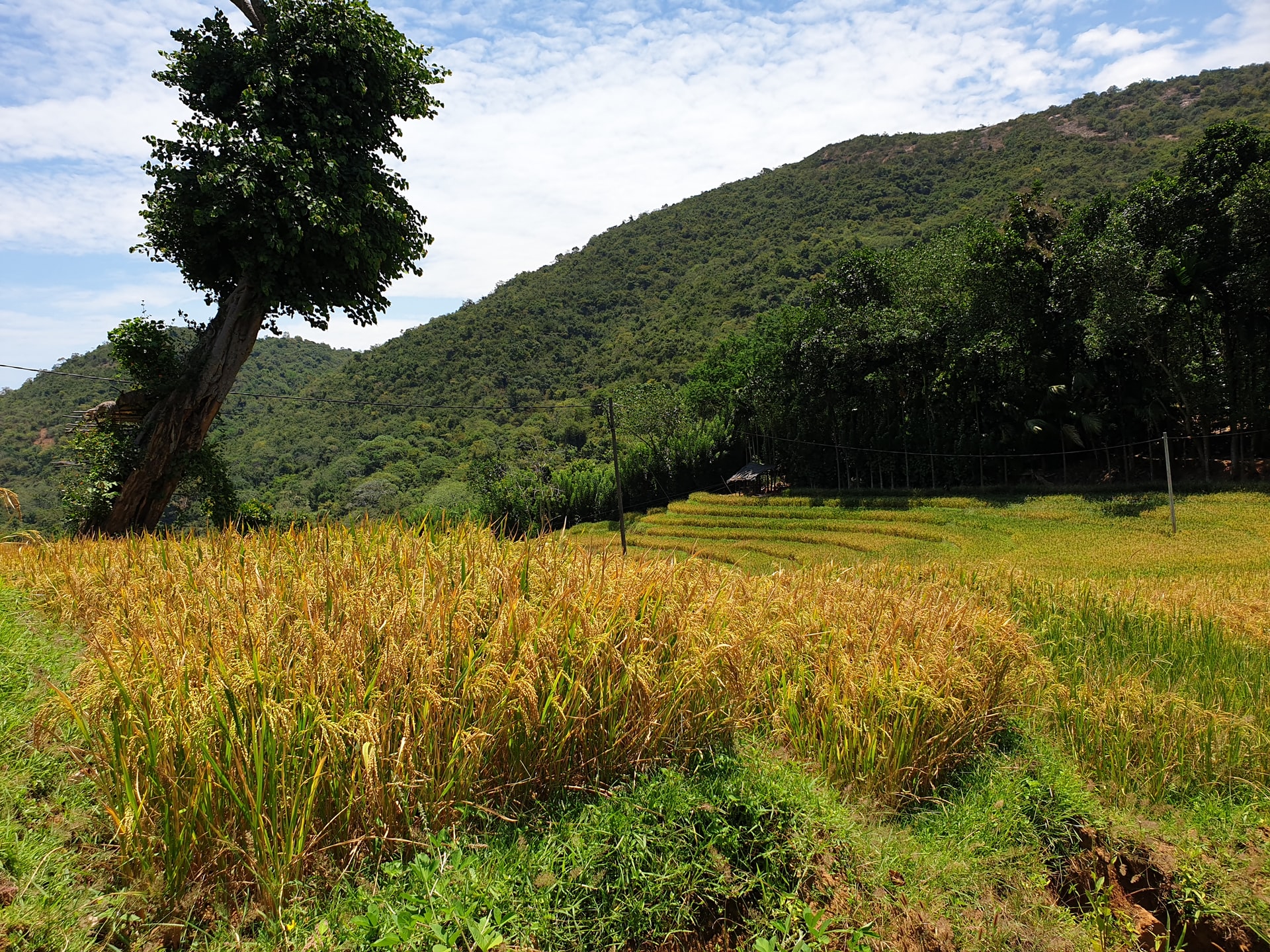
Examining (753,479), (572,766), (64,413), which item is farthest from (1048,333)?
(64,413)

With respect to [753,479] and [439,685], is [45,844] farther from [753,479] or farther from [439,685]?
[753,479]

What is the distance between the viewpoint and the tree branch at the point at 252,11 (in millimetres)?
13250

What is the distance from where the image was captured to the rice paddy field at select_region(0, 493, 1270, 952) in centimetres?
248

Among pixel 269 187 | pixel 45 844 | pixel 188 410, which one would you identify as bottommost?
pixel 45 844

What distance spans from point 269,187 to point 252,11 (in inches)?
180

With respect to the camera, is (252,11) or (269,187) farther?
(252,11)

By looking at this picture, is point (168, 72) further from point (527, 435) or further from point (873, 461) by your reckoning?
point (527, 435)

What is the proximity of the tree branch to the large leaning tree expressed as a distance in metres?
0.03

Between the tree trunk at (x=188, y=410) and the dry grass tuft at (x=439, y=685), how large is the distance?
902cm

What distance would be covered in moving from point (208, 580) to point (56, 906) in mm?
2306

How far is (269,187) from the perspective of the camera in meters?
11.6

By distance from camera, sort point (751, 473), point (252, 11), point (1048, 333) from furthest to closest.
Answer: point (751, 473)
point (1048, 333)
point (252, 11)

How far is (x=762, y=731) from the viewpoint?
396cm

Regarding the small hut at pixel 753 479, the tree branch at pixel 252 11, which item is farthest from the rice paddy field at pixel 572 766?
the small hut at pixel 753 479
